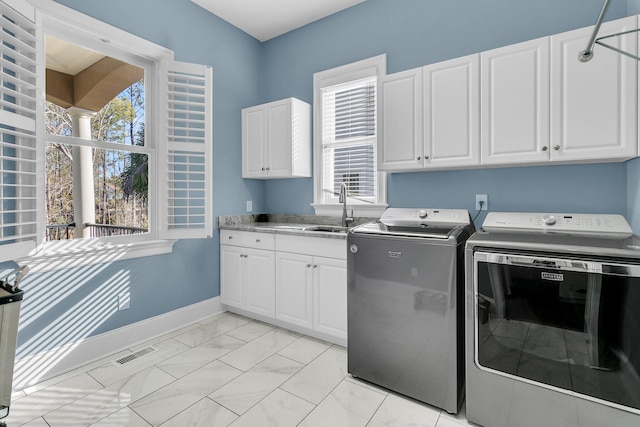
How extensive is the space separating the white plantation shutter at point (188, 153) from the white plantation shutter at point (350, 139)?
46.2 inches

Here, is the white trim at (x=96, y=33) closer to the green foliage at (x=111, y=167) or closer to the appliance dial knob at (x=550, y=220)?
the green foliage at (x=111, y=167)

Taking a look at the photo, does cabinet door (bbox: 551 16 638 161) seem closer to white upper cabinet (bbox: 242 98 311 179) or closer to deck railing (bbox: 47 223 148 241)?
white upper cabinet (bbox: 242 98 311 179)

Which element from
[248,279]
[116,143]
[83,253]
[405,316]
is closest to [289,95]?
[116,143]

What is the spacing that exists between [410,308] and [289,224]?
1.85 meters

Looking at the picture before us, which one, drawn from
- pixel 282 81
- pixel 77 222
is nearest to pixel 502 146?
pixel 282 81

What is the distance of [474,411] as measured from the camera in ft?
5.63

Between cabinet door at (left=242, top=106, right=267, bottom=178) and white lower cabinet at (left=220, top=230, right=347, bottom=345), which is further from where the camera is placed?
cabinet door at (left=242, top=106, right=267, bottom=178)

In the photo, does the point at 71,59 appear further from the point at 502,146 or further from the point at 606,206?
the point at 606,206

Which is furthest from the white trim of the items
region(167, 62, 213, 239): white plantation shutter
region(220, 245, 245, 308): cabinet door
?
region(220, 245, 245, 308): cabinet door

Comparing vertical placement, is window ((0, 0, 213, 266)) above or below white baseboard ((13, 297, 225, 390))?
above

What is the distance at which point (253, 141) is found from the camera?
11.5 feet

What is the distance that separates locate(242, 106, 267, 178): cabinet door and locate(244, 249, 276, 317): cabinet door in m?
0.94

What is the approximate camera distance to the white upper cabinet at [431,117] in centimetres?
217

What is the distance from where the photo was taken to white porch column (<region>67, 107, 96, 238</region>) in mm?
2406
